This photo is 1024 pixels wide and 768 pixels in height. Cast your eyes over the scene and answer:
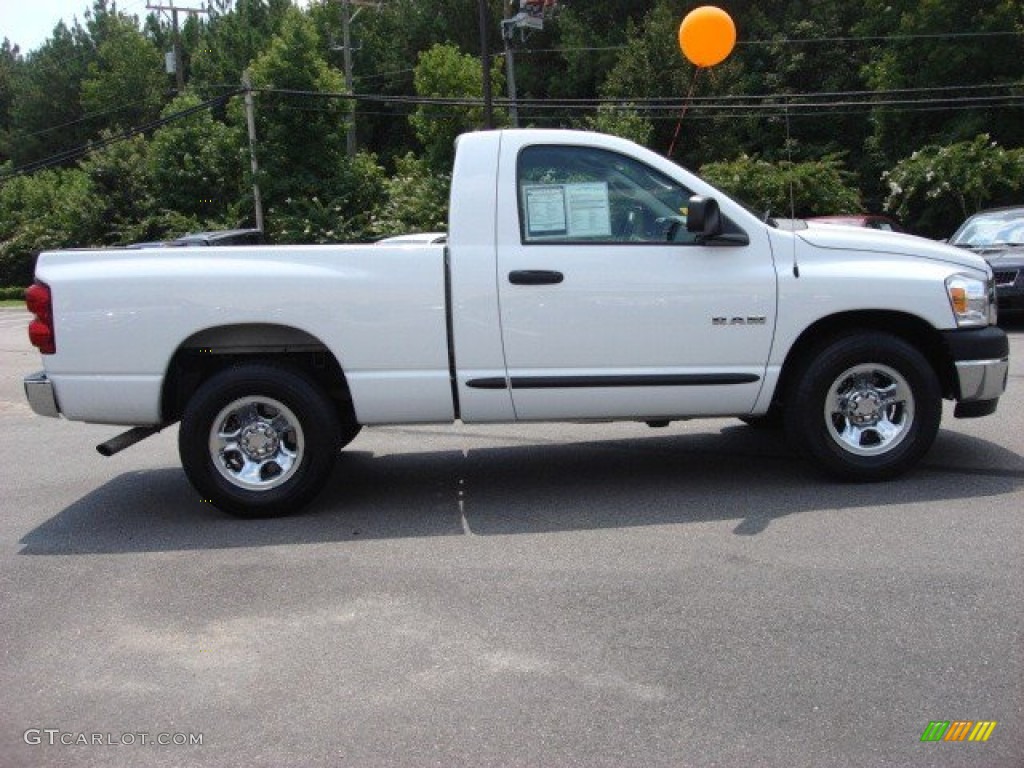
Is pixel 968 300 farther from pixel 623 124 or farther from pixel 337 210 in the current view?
pixel 623 124

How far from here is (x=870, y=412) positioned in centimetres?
623

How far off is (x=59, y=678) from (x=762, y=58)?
167ft

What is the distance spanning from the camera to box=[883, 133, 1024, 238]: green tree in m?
27.8

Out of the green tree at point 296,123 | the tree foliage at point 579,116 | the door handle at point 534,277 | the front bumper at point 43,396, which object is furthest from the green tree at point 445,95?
the door handle at point 534,277

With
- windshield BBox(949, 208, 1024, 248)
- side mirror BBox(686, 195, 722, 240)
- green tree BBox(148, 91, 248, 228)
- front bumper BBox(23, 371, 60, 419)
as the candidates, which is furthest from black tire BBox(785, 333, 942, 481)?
green tree BBox(148, 91, 248, 228)

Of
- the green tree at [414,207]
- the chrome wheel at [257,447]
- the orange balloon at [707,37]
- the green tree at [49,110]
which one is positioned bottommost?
the chrome wheel at [257,447]

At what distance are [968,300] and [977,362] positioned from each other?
1.21 feet

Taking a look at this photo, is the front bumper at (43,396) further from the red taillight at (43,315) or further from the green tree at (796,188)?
the green tree at (796,188)

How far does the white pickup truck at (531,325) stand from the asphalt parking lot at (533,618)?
489mm

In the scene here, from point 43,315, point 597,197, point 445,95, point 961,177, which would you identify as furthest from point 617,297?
point 445,95

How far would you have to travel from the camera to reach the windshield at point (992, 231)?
14.0m

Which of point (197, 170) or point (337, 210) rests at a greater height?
point (197, 170)

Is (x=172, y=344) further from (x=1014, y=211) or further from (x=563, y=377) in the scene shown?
(x=1014, y=211)

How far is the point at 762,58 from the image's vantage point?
50.0 metres
